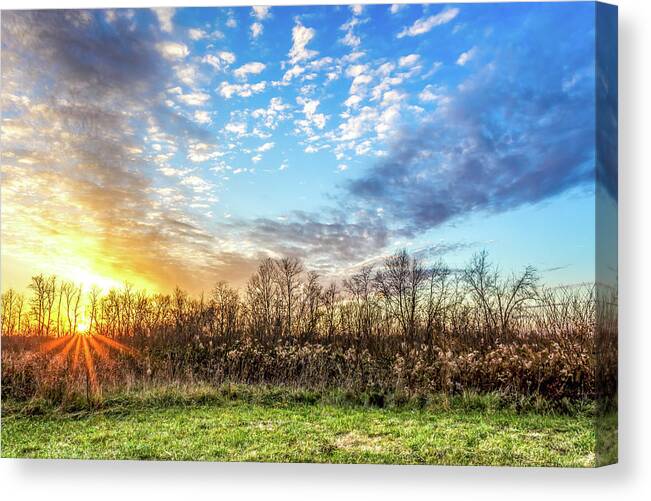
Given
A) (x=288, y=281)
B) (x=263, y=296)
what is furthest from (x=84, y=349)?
(x=288, y=281)

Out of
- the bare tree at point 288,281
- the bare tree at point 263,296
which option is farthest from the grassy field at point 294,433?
the bare tree at point 288,281

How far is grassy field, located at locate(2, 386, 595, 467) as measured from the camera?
652 centimetres

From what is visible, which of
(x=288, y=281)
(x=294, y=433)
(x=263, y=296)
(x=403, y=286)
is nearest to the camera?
(x=294, y=433)

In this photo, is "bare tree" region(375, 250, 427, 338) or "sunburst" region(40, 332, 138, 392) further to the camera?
"sunburst" region(40, 332, 138, 392)

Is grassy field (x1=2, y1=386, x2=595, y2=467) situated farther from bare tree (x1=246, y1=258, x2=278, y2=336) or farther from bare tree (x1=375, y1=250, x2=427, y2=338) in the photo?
bare tree (x1=375, y1=250, x2=427, y2=338)

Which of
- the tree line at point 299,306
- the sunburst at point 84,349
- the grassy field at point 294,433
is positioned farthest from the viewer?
the sunburst at point 84,349

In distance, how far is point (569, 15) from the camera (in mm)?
6590

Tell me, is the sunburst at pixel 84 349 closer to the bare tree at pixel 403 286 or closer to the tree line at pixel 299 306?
the tree line at pixel 299 306

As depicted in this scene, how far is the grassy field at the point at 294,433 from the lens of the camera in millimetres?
6516

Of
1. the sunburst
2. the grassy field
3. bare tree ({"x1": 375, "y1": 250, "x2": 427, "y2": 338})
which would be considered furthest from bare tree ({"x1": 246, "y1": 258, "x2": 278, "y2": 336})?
the sunburst

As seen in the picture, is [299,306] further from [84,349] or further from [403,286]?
[84,349]

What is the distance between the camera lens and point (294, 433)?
22.6 feet

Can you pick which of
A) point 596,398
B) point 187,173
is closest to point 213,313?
point 187,173

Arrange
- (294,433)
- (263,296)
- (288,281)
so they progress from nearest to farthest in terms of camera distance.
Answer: (294,433)
(288,281)
(263,296)
